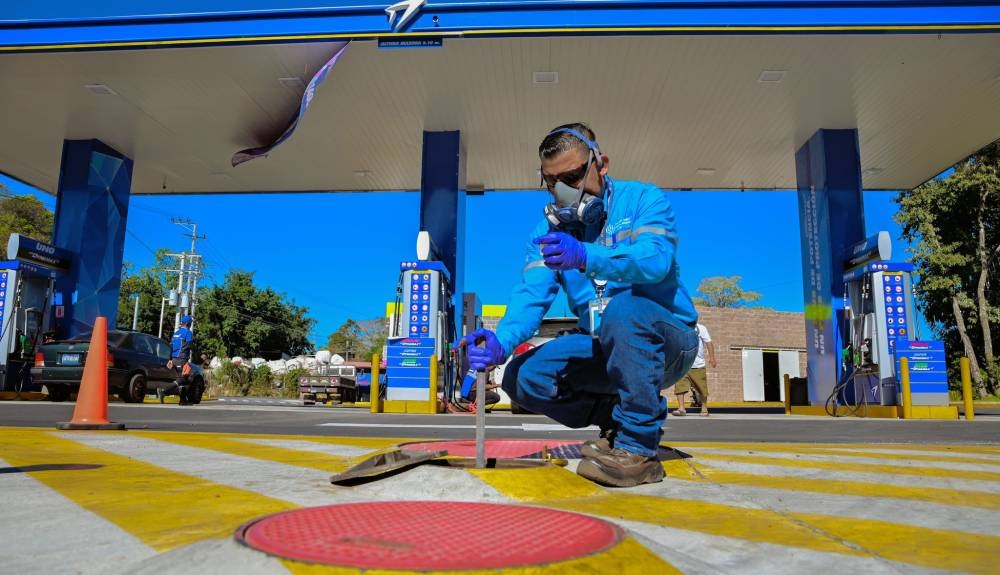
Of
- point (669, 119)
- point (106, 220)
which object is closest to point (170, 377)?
point (106, 220)

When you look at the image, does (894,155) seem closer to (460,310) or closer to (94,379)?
(460,310)

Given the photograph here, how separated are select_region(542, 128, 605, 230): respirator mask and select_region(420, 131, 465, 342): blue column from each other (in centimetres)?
1296

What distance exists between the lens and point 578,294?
2.89m

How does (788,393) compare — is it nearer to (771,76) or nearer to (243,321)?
(771,76)

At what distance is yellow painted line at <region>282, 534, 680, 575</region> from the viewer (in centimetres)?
101

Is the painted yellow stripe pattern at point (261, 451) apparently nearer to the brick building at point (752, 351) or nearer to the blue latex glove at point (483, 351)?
the blue latex glove at point (483, 351)

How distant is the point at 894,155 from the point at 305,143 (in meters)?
15.0

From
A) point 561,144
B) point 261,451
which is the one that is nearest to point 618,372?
point 561,144

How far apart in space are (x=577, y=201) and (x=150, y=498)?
1.75m

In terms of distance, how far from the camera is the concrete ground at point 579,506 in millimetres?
1269

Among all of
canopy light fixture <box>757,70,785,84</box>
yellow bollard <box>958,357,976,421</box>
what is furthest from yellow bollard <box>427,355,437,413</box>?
yellow bollard <box>958,357,976,421</box>

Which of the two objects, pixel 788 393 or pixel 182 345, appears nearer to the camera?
pixel 182 345

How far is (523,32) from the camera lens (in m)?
11.4

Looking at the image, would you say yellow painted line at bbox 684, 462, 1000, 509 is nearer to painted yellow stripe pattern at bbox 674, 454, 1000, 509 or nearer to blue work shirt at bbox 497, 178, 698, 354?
painted yellow stripe pattern at bbox 674, 454, 1000, 509
